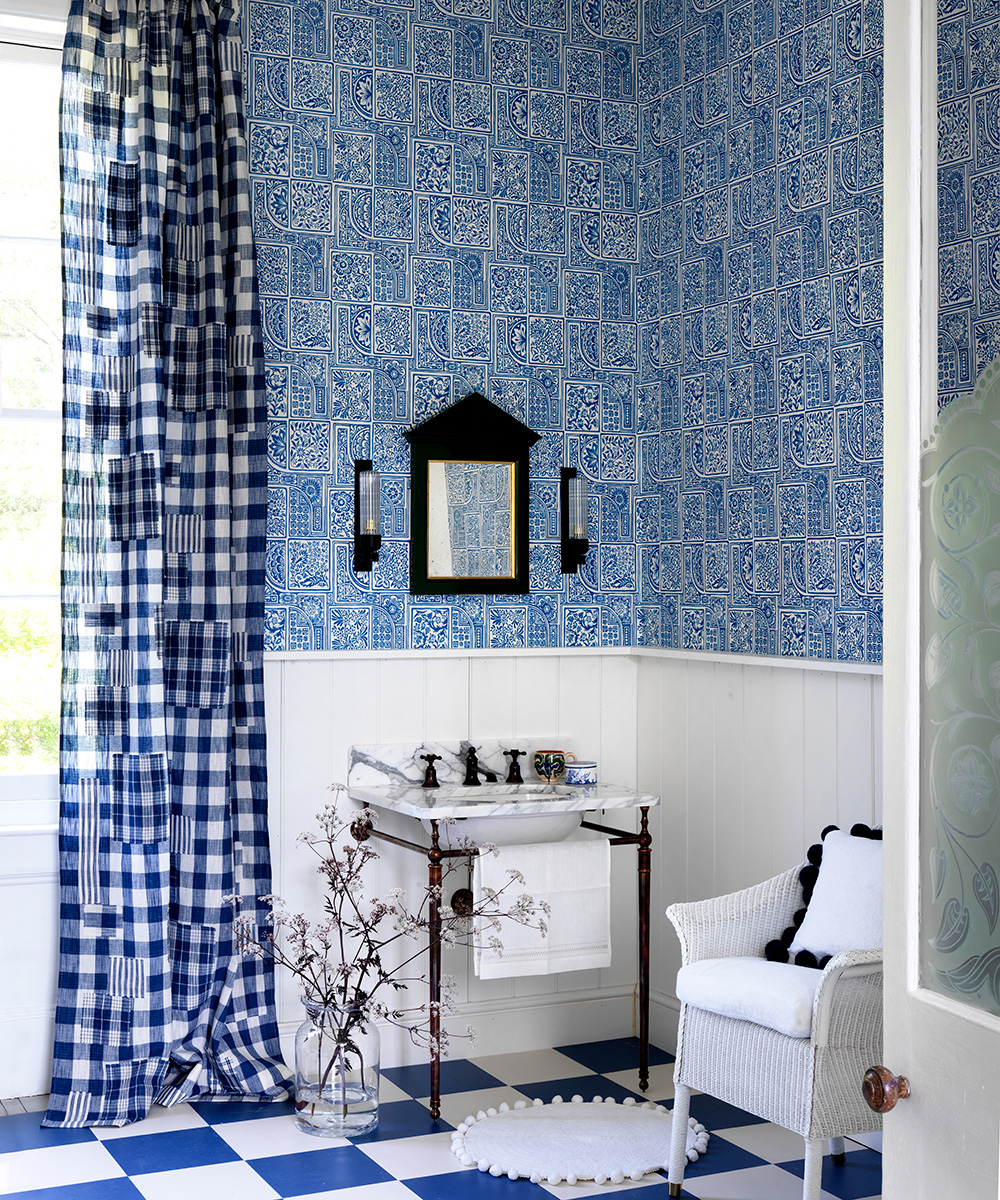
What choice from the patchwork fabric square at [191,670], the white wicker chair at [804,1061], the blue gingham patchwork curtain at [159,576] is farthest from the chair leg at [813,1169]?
the patchwork fabric square at [191,670]

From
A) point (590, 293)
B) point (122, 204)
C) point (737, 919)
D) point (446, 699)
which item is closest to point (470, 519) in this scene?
point (446, 699)

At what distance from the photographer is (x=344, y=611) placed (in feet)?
12.6

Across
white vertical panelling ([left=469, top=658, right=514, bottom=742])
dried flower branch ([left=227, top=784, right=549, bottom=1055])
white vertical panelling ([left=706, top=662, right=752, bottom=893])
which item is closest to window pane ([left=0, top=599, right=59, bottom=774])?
dried flower branch ([left=227, top=784, right=549, bottom=1055])

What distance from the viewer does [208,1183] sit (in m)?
2.95

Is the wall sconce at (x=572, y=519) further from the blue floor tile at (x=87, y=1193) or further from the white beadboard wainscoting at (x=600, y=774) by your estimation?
the blue floor tile at (x=87, y=1193)

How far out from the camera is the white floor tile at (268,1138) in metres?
3.16

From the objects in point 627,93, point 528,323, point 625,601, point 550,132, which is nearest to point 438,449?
point 528,323

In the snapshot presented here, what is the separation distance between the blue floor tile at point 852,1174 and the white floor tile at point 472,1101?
789 millimetres

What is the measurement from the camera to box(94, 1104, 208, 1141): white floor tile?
3.25 meters

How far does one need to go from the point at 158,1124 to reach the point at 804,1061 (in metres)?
1.71

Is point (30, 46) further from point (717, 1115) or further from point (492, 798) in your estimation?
point (717, 1115)

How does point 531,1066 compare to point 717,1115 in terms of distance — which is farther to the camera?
point 531,1066

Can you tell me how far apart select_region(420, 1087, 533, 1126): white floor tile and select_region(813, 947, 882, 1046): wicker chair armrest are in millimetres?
1203

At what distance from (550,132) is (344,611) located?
1679 millimetres
